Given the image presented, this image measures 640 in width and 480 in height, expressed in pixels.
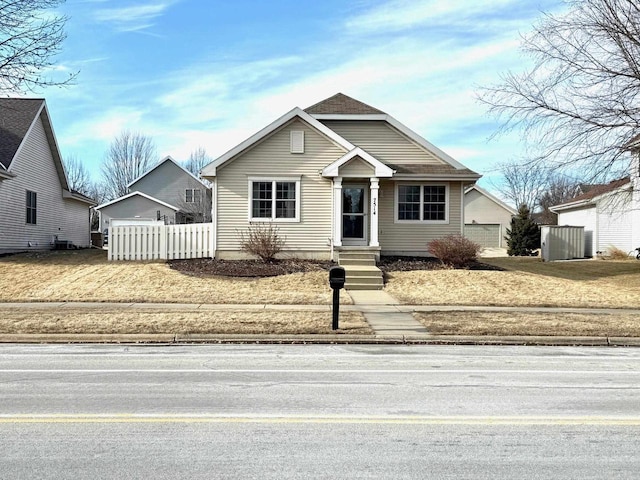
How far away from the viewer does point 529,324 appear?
1228 centimetres

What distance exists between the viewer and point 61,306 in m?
14.3

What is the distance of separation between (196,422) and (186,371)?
2.66 meters

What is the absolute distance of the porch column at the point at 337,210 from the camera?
21.0 metres

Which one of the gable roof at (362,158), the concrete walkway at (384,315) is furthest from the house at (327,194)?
the concrete walkway at (384,315)

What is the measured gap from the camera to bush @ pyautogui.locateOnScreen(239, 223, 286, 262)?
20312mm

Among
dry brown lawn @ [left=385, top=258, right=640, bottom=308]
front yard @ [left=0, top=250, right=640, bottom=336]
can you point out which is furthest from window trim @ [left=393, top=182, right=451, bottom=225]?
dry brown lawn @ [left=385, top=258, right=640, bottom=308]

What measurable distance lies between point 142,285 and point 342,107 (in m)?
11.8

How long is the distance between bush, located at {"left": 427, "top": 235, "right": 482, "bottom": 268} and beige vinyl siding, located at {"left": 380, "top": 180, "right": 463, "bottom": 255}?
1715 mm

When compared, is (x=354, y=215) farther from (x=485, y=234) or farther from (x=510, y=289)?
(x=485, y=234)

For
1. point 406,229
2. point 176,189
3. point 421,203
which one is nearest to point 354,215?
point 406,229

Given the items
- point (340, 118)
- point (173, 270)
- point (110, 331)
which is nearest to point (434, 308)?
point (110, 331)

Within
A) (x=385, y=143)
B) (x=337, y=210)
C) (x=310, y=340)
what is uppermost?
(x=385, y=143)

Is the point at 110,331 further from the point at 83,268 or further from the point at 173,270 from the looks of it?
the point at 83,268

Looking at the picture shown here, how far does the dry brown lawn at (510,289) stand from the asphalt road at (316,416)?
6279 mm
